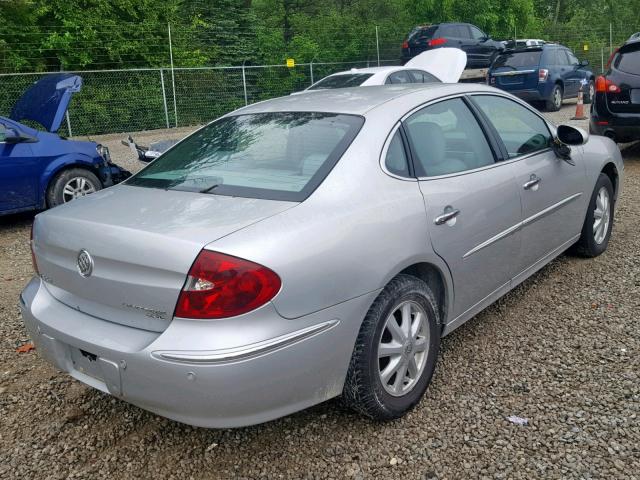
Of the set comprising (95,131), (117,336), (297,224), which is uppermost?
(297,224)

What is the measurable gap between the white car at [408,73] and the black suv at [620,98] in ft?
11.2

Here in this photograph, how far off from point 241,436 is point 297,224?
1.07m

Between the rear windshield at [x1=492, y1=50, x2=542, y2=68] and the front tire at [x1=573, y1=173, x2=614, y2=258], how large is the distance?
469 inches

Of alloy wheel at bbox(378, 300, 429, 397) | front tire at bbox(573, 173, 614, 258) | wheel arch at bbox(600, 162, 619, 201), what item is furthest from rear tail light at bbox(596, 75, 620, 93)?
alloy wheel at bbox(378, 300, 429, 397)

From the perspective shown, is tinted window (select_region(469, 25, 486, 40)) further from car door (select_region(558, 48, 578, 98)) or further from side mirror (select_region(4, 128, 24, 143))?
side mirror (select_region(4, 128, 24, 143))

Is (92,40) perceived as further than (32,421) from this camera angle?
Yes

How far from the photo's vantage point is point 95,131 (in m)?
15.9

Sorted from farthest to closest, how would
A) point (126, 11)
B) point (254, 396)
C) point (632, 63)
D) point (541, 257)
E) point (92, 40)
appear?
point (126, 11), point (92, 40), point (632, 63), point (541, 257), point (254, 396)

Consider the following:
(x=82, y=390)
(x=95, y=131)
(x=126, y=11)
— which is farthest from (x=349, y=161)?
(x=126, y=11)

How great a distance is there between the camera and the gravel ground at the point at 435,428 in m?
2.63

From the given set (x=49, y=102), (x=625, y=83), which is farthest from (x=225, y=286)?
(x=625, y=83)

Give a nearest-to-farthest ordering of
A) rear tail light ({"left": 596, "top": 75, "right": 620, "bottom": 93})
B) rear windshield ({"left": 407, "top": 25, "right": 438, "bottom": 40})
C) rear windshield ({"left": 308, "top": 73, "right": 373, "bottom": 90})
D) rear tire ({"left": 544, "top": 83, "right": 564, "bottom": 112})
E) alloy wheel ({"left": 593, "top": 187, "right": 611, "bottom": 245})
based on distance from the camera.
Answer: alloy wheel ({"left": 593, "top": 187, "right": 611, "bottom": 245}) < rear tail light ({"left": 596, "top": 75, "right": 620, "bottom": 93}) < rear windshield ({"left": 308, "top": 73, "right": 373, "bottom": 90}) < rear tire ({"left": 544, "top": 83, "right": 564, "bottom": 112}) < rear windshield ({"left": 407, "top": 25, "right": 438, "bottom": 40})

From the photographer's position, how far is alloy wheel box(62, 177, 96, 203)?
7.21 m

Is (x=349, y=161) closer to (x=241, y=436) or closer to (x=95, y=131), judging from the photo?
(x=241, y=436)
